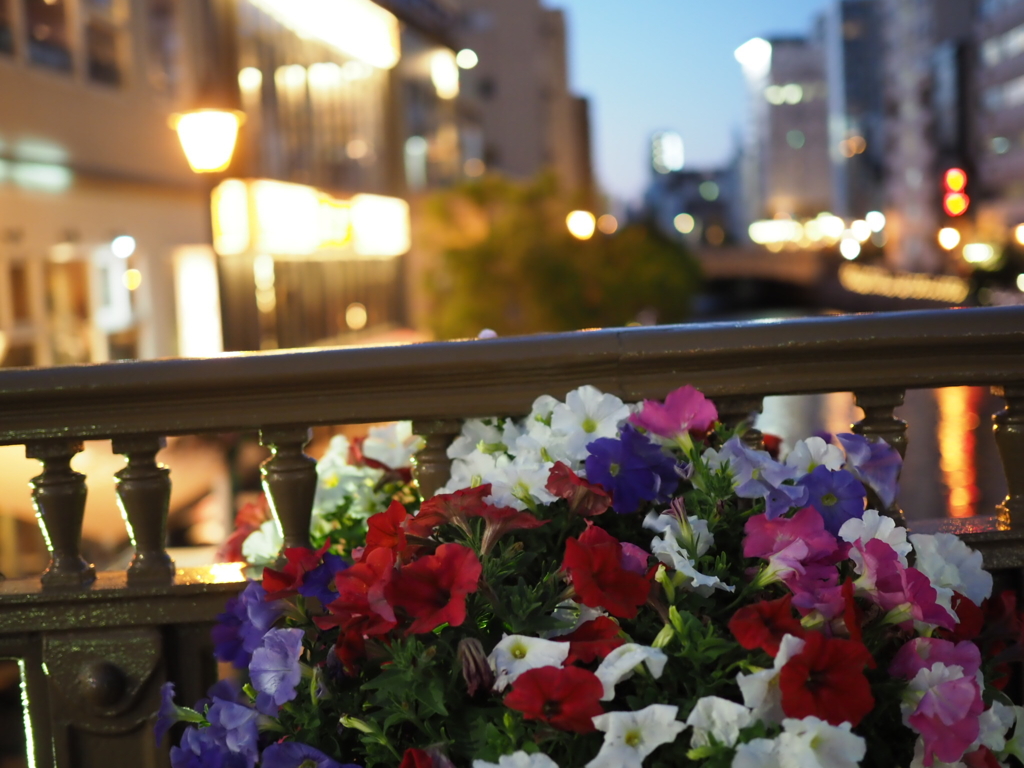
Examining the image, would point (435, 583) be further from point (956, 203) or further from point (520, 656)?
point (956, 203)

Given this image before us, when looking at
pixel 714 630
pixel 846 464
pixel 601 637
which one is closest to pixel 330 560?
pixel 601 637

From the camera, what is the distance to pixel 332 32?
93.1 feet

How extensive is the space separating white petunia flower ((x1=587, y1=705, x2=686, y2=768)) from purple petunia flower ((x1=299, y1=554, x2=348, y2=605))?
622mm

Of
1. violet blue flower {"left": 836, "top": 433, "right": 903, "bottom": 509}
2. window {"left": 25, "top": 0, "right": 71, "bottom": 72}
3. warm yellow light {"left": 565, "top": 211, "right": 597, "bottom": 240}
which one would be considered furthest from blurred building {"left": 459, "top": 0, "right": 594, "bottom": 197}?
violet blue flower {"left": 836, "top": 433, "right": 903, "bottom": 509}

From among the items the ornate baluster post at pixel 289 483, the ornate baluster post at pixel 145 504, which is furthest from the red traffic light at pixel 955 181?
the ornate baluster post at pixel 145 504

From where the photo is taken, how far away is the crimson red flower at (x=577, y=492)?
2.07 metres

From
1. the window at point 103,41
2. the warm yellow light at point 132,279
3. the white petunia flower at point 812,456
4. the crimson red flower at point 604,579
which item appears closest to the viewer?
the crimson red flower at point 604,579

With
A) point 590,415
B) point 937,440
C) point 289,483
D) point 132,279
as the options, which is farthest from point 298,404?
point 132,279

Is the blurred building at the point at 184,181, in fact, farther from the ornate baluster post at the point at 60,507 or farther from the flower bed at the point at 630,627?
the flower bed at the point at 630,627

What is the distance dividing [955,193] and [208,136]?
855 cm

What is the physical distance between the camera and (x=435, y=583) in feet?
6.22

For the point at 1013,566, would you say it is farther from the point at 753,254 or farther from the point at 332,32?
the point at 753,254

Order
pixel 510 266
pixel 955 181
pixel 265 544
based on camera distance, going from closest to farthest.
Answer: pixel 265 544, pixel 955 181, pixel 510 266

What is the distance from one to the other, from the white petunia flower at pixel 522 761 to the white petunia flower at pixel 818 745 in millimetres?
303
